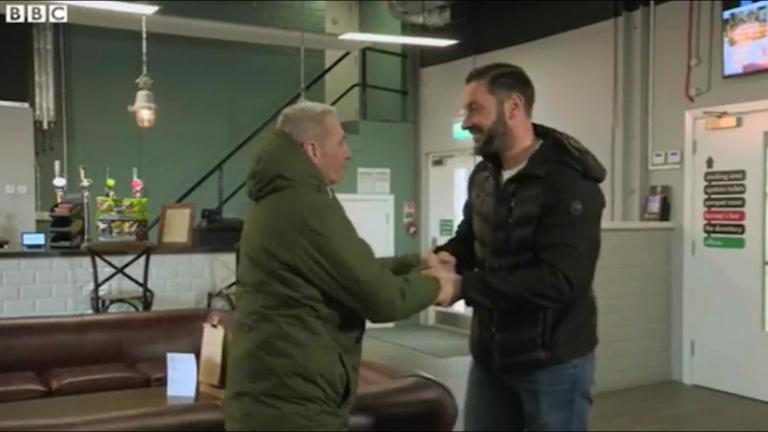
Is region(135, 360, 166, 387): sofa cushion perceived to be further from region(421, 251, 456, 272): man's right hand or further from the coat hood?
the coat hood

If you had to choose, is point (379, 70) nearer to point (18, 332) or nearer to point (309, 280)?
point (18, 332)

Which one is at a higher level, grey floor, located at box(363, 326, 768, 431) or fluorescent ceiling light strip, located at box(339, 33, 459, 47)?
fluorescent ceiling light strip, located at box(339, 33, 459, 47)

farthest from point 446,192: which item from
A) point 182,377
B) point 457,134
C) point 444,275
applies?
point 444,275

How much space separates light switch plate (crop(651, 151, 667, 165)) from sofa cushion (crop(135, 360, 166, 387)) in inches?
153

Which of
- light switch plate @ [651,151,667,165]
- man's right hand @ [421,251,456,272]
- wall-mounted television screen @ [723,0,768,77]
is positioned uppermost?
wall-mounted television screen @ [723,0,768,77]

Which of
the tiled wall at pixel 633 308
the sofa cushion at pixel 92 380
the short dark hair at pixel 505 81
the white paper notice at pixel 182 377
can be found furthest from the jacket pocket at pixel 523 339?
the tiled wall at pixel 633 308

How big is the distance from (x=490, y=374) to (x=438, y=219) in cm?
653

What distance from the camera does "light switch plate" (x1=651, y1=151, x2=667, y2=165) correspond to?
5.90 meters

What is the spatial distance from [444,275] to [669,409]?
142 inches

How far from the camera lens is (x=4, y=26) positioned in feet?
23.7

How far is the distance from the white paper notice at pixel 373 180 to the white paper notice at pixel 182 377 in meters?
5.49

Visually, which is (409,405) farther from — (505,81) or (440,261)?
(505,81)

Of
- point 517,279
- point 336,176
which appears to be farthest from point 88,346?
point 517,279

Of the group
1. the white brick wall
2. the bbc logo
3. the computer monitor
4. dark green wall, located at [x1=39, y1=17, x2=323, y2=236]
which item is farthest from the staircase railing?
the white brick wall
